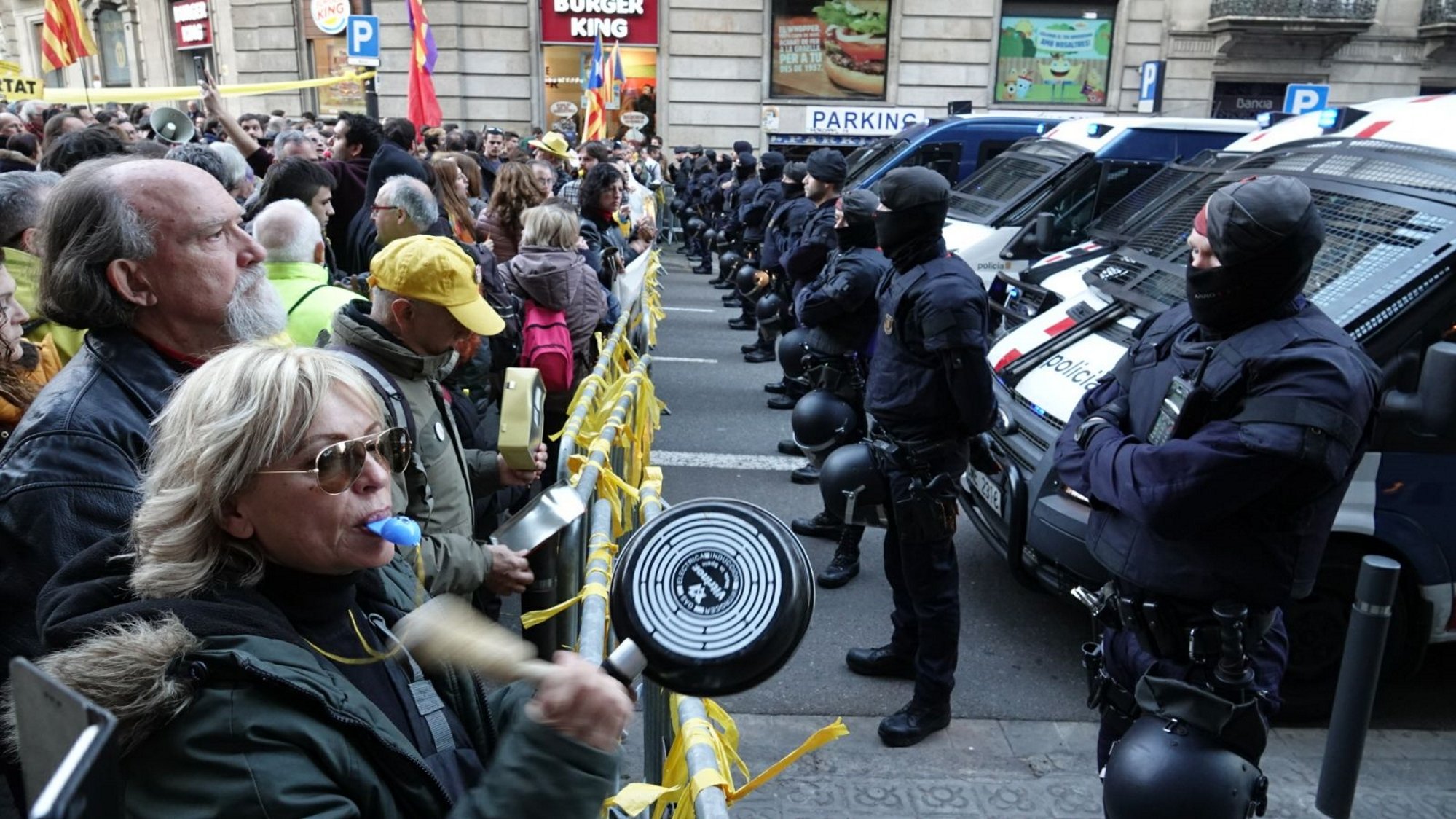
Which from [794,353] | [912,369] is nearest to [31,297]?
[912,369]

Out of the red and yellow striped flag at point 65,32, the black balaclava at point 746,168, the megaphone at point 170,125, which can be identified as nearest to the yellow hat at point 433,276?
the megaphone at point 170,125

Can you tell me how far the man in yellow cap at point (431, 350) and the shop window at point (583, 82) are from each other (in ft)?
76.6

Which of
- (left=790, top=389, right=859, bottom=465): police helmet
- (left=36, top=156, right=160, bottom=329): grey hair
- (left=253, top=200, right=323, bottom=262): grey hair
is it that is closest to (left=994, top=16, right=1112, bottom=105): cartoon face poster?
(left=790, top=389, right=859, bottom=465): police helmet

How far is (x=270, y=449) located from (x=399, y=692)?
1.44 feet

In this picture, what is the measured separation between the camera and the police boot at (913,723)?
4.02 meters

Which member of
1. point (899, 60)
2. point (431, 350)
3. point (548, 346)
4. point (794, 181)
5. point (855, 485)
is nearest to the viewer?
point (431, 350)

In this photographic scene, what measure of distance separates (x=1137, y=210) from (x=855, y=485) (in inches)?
173

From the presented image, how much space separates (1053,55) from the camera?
25312 millimetres

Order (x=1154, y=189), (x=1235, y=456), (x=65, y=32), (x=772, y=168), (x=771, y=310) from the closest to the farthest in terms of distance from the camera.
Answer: (x=1235, y=456) < (x=1154, y=189) < (x=771, y=310) < (x=772, y=168) < (x=65, y=32)

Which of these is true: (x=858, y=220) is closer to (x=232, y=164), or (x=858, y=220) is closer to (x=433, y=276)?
(x=433, y=276)

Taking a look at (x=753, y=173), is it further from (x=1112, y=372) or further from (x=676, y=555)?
(x=676, y=555)

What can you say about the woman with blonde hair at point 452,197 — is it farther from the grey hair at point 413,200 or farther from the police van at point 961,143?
the police van at point 961,143

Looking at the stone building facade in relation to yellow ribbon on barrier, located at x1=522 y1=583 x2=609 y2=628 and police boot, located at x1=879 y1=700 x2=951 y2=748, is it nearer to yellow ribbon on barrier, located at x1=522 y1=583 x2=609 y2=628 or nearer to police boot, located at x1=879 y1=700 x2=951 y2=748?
police boot, located at x1=879 y1=700 x2=951 y2=748

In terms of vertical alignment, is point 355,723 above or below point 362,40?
below
